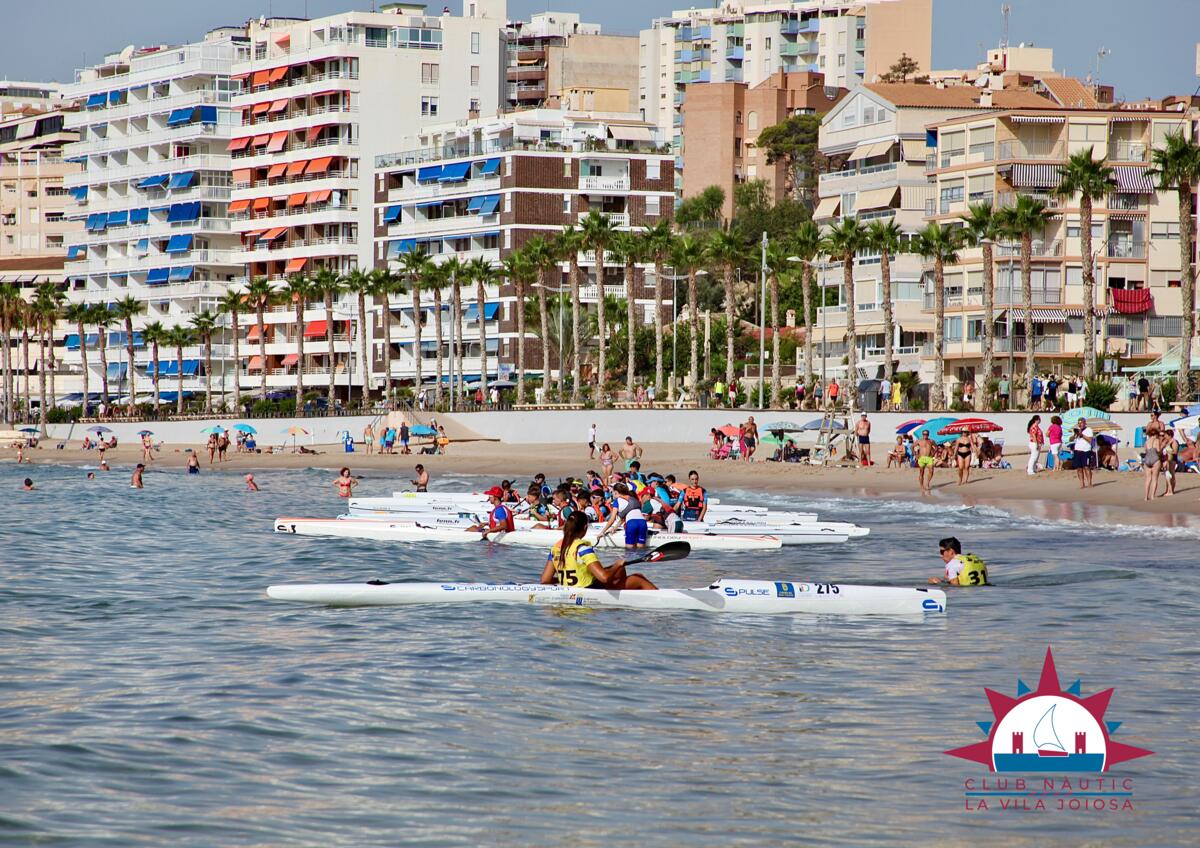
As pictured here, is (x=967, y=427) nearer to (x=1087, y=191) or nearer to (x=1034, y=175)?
(x=1087, y=191)

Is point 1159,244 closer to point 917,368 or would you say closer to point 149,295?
point 917,368

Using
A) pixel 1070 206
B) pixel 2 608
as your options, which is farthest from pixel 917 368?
pixel 2 608

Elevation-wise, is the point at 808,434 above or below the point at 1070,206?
below

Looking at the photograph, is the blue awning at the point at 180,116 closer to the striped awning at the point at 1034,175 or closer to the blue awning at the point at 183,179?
the blue awning at the point at 183,179

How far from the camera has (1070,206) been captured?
7438cm

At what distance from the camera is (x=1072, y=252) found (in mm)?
74188

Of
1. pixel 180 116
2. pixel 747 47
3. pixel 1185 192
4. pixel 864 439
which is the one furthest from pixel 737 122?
pixel 864 439

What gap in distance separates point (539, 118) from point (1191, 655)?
88.9 metres

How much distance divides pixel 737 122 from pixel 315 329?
148ft

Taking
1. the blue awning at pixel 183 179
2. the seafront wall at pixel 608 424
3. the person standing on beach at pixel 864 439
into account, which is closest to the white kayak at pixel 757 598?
the person standing on beach at pixel 864 439

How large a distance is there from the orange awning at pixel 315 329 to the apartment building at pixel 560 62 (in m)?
41.3

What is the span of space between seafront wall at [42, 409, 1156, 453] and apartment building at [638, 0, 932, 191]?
68.1 m

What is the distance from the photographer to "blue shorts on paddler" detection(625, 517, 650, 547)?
26156mm

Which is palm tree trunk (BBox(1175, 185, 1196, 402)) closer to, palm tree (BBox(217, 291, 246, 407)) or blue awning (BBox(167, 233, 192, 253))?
palm tree (BBox(217, 291, 246, 407))
